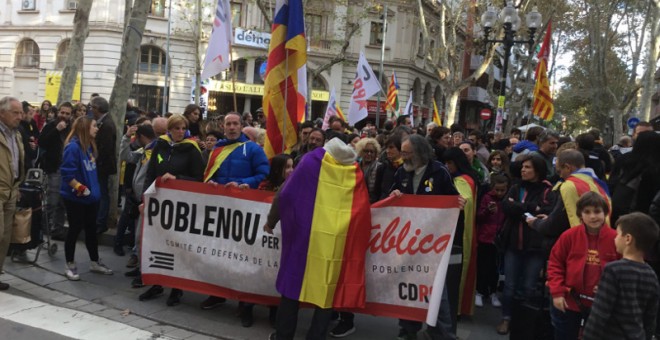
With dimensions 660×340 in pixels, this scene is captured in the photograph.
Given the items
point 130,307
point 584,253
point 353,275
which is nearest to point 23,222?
point 130,307

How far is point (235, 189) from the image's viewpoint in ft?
17.7

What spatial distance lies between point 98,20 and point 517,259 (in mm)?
33295

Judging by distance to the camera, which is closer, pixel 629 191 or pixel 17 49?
pixel 629 191

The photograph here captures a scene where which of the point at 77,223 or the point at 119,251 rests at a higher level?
the point at 77,223

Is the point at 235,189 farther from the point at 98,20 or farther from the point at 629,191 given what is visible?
the point at 98,20

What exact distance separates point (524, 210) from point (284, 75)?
9.46ft

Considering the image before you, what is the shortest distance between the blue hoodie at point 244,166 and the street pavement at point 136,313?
4.46 ft

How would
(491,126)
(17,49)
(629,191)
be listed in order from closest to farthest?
(629,191)
(17,49)
(491,126)

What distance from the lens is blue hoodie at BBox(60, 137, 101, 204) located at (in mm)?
6203

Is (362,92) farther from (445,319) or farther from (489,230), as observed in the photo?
(445,319)

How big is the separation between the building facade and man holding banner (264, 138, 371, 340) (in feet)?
98.6

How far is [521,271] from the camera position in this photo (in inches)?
211

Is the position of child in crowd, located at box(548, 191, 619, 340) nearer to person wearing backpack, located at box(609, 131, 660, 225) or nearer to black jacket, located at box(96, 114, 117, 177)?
person wearing backpack, located at box(609, 131, 660, 225)

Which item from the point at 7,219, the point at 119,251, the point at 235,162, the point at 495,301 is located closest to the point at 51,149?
the point at 119,251
